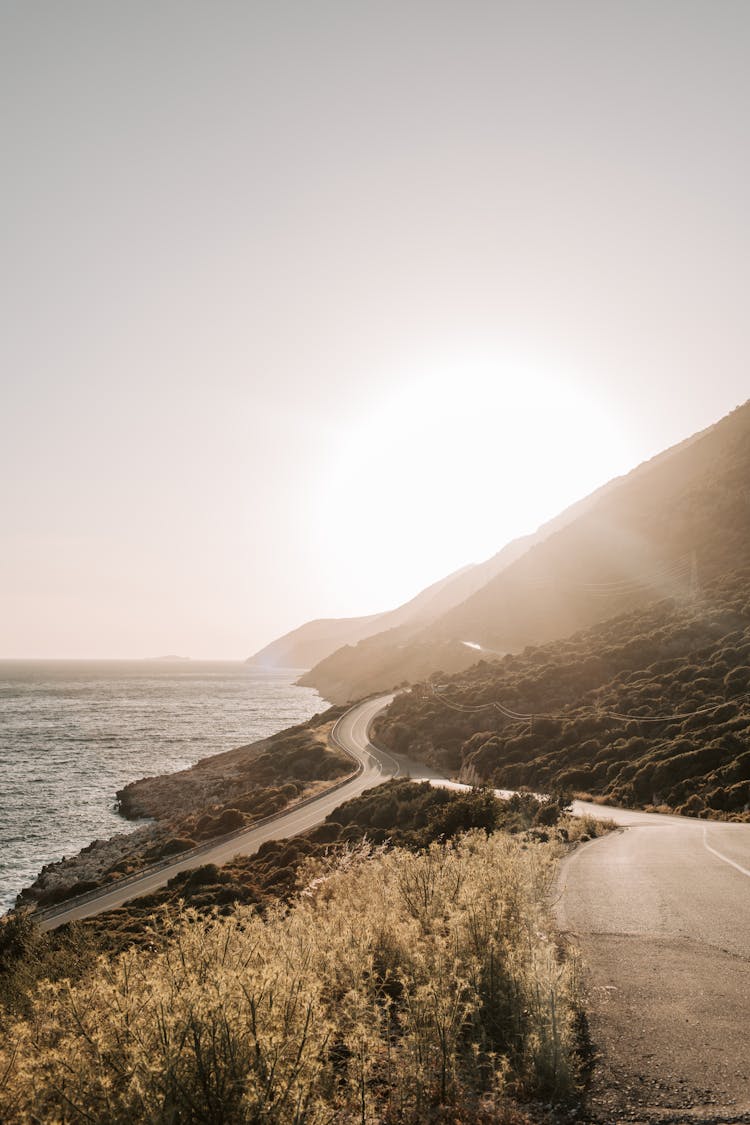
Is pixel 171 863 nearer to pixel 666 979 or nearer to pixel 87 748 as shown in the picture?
pixel 666 979

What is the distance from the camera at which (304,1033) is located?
3658 mm

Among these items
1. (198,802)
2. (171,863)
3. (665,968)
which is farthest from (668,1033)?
(198,802)

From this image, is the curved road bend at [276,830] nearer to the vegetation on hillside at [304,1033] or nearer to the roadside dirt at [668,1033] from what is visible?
the vegetation on hillside at [304,1033]

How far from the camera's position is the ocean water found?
129 ft

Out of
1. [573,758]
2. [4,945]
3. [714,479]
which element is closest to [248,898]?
[4,945]

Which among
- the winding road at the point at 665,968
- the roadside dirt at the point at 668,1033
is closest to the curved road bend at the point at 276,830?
the winding road at the point at 665,968

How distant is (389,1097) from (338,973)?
138 centimetres

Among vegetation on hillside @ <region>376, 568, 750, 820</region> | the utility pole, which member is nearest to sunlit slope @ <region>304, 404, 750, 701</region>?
the utility pole

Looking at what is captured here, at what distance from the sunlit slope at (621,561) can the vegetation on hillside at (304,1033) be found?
2397 inches

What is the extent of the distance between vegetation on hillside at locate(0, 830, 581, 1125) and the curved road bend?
22.2 m

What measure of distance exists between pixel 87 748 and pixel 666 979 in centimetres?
7841

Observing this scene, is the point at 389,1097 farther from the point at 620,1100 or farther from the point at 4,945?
the point at 4,945

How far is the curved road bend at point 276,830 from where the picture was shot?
24.6 meters

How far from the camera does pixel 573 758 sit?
3459 cm
